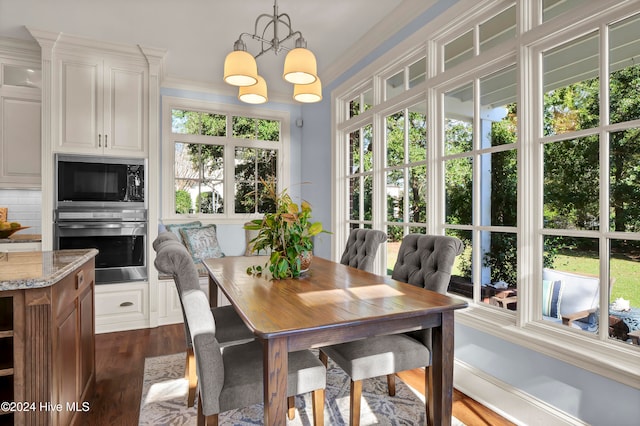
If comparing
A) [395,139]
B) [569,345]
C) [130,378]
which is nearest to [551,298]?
[569,345]

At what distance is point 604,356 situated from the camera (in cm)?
158

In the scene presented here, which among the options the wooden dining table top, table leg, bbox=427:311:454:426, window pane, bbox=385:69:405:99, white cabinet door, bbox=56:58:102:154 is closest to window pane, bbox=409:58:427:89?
window pane, bbox=385:69:405:99

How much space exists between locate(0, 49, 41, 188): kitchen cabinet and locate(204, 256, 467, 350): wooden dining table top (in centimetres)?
287

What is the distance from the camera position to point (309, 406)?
209 centimetres

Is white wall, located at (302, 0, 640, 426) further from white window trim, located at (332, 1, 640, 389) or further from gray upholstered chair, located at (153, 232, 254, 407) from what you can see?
gray upholstered chair, located at (153, 232, 254, 407)

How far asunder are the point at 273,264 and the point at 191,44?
105 inches

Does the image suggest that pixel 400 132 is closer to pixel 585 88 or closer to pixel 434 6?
pixel 434 6

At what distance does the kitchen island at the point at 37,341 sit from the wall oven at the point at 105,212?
1862mm

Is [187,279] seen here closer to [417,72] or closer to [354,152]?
[417,72]

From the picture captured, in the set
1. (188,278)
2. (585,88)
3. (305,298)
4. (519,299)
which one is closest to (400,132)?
(585,88)

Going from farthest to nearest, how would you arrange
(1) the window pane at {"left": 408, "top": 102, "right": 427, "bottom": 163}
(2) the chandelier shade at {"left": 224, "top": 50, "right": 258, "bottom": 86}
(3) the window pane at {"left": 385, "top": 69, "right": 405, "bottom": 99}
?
(3) the window pane at {"left": 385, "top": 69, "right": 405, "bottom": 99} → (1) the window pane at {"left": 408, "top": 102, "right": 427, "bottom": 163} → (2) the chandelier shade at {"left": 224, "top": 50, "right": 258, "bottom": 86}

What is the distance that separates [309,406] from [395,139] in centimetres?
225

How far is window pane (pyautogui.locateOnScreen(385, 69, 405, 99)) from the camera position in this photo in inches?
120

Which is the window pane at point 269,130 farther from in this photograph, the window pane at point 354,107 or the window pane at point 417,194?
the window pane at point 417,194
